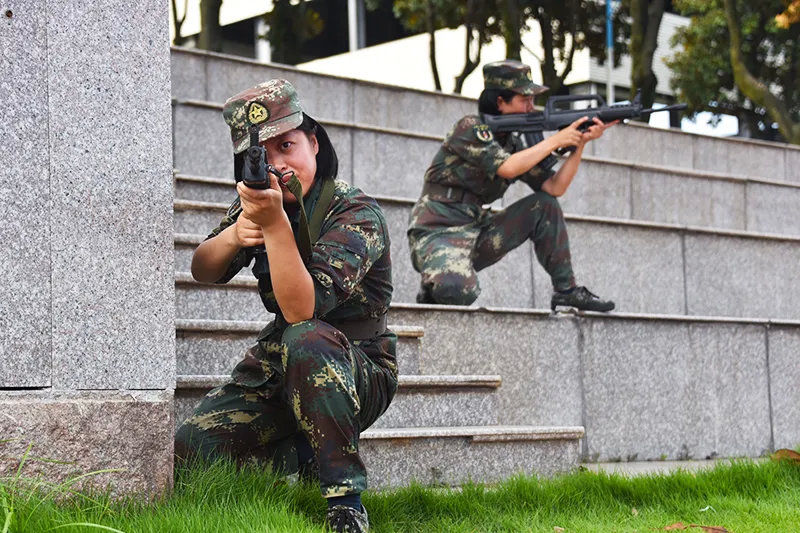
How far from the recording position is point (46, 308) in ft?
12.7

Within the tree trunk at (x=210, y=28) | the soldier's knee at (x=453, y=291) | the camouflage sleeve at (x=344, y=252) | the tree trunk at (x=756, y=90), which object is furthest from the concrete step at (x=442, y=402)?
the tree trunk at (x=756, y=90)

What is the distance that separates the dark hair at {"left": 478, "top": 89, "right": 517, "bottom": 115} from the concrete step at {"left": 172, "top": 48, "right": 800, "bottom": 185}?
103 inches

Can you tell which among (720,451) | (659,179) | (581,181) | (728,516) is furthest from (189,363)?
(659,179)

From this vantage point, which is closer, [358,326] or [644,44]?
[358,326]

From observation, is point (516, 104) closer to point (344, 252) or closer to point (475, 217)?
point (475, 217)

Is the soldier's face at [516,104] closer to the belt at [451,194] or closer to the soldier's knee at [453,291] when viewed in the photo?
the belt at [451,194]

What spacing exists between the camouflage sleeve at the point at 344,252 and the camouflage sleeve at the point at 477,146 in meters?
3.14

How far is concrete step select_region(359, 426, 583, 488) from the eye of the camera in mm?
5090

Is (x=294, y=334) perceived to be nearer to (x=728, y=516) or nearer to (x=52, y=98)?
(x=52, y=98)

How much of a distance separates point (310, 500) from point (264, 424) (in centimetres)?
33

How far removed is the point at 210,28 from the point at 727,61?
54.5 ft

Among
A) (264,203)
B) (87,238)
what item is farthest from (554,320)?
(264,203)

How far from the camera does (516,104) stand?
7574 millimetres

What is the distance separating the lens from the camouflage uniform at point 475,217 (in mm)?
7266
